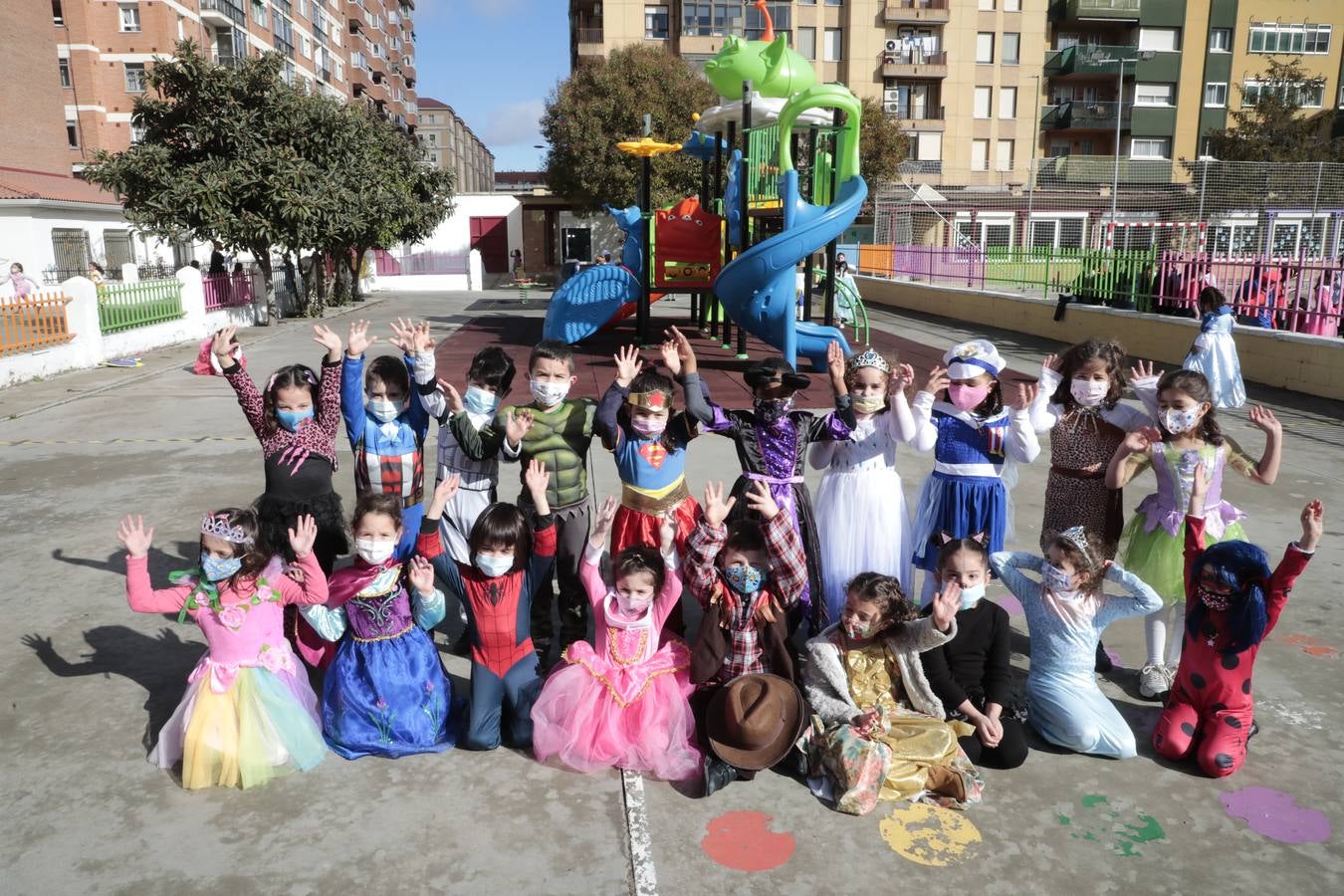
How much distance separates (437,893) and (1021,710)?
7.97ft

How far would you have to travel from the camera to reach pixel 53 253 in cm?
2739

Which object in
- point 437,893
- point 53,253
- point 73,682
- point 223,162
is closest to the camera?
point 437,893

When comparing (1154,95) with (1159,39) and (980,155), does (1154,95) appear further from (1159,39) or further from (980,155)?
(980,155)

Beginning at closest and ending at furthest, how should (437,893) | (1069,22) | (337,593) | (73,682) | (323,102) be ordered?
(437,893), (337,593), (73,682), (323,102), (1069,22)

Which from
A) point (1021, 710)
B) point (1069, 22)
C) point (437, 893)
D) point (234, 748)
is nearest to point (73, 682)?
point (234, 748)

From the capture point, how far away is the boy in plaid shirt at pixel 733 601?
3787 mm

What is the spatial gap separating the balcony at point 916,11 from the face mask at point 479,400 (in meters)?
42.7

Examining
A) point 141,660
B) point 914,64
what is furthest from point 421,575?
point 914,64

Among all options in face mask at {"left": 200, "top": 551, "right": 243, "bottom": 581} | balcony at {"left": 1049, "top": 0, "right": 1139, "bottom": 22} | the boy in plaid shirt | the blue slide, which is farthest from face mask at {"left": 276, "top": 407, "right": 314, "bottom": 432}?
balcony at {"left": 1049, "top": 0, "right": 1139, "bottom": 22}

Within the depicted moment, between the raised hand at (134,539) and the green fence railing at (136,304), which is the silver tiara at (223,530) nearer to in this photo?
the raised hand at (134,539)

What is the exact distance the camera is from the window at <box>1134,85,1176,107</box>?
4259 cm

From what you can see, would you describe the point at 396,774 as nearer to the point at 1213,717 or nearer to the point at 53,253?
the point at 1213,717

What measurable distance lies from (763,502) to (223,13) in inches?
1754

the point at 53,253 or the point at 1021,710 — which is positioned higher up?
the point at 53,253
